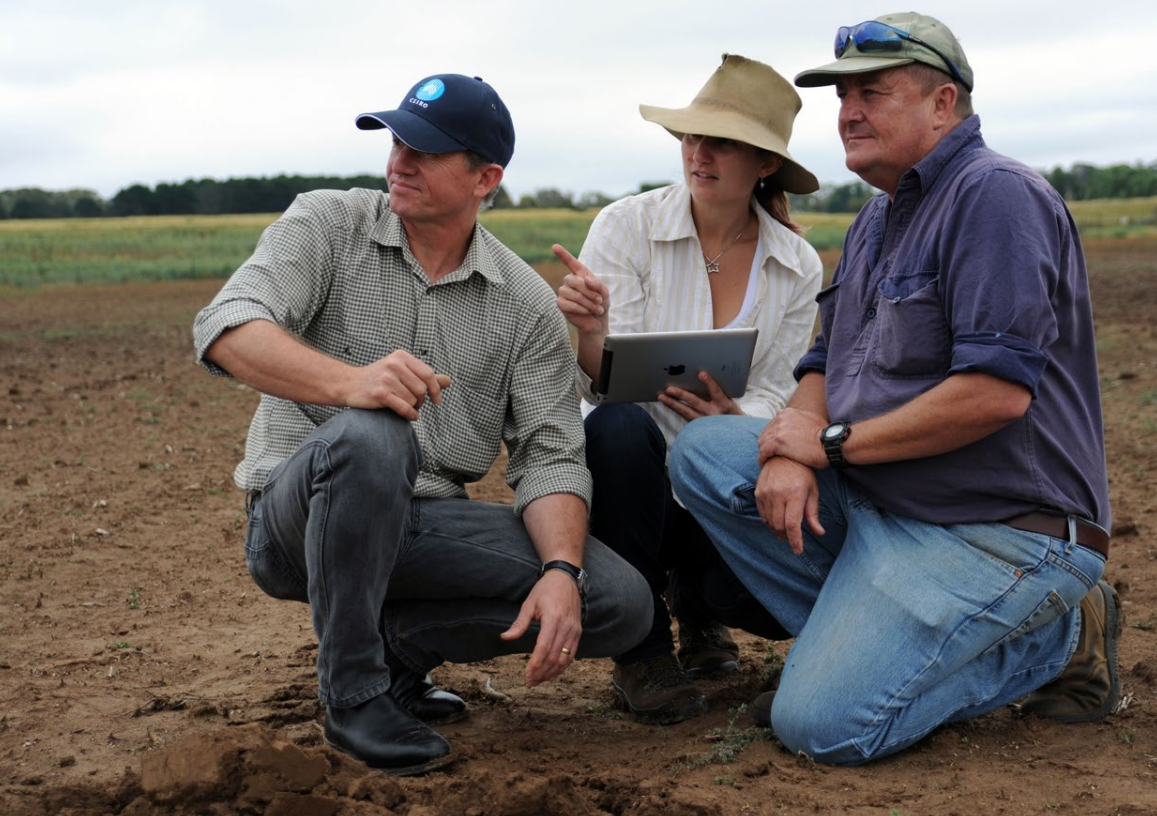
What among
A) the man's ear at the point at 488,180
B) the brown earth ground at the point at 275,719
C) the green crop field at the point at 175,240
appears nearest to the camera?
the brown earth ground at the point at 275,719

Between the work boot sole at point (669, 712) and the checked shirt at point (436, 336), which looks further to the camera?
the work boot sole at point (669, 712)

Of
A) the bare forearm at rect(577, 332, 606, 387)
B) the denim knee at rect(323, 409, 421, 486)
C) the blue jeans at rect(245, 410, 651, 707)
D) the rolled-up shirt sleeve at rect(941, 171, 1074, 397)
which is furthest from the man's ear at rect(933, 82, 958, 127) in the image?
the denim knee at rect(323, 409, 421, 486)

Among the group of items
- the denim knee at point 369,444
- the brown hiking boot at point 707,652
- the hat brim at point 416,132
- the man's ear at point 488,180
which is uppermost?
the hat brim at point 416,132

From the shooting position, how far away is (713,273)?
14.0 feet

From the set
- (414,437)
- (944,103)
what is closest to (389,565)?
(414,437)

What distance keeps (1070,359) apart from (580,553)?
1.33 m

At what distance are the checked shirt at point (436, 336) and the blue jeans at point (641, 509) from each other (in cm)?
16

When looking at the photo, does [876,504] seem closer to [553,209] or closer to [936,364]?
[936,364]

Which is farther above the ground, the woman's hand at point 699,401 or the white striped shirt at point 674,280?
the white striped shirt at point 674,280

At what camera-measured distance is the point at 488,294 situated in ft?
12.1

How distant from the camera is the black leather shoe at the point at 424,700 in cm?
372

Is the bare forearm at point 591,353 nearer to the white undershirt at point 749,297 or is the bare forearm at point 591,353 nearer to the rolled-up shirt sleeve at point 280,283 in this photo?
the white undershirt at point 749,297

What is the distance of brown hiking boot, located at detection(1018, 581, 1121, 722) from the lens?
3.49 meters

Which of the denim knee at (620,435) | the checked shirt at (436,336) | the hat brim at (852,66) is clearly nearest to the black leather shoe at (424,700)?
the checked shirt at (436,336)
